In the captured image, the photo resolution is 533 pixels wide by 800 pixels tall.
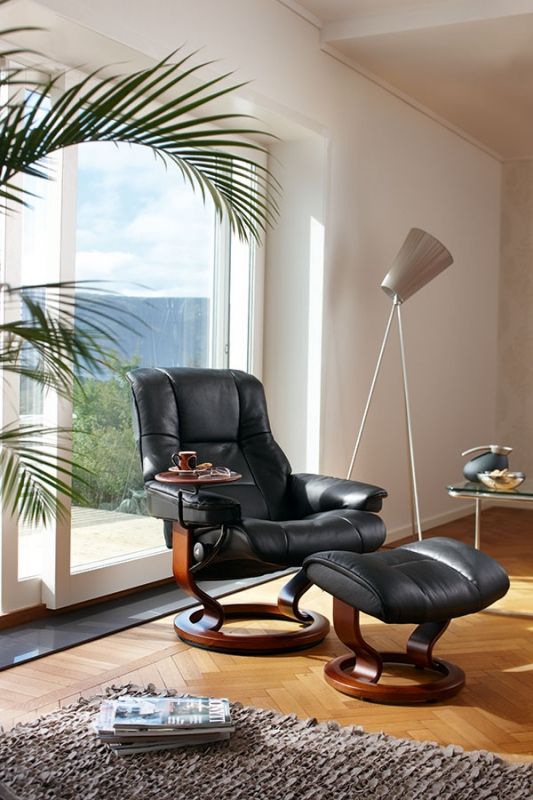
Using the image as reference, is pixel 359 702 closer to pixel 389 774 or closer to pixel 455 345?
pixel 389 774

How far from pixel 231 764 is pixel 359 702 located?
2.02 ft

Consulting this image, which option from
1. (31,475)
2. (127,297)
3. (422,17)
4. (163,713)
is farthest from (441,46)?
(163,713)

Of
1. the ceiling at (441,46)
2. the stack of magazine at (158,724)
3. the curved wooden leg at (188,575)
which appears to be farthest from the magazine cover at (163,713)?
the ceiling at (441,46)

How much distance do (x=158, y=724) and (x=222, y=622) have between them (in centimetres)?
103

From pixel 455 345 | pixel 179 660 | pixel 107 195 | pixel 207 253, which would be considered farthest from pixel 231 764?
pixel 455 345

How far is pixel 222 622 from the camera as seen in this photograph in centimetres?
352

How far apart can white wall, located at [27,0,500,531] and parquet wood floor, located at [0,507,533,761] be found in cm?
166

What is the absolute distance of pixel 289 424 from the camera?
510cm

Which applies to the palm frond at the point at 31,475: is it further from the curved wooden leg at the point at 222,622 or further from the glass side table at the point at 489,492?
the glass side table at the point at 489,492

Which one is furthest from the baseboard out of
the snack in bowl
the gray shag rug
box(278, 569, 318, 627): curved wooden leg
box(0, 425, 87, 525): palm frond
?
box(0, 425, 87, 525): palm frond

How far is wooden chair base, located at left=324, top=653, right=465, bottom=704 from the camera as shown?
9.54 ft

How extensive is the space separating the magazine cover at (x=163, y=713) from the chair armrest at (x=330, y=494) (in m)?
1.17

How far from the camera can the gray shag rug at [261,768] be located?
7.46 feet

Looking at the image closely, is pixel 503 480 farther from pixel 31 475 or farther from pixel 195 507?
pixel 31 475
